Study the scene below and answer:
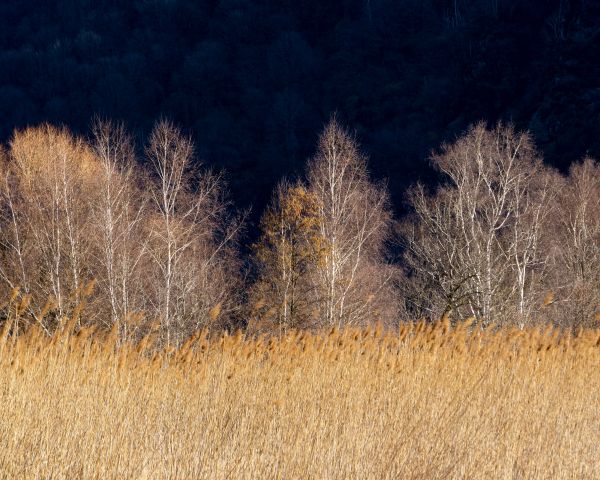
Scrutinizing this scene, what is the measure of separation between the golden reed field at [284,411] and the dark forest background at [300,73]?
63.7 meters

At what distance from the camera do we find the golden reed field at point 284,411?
416cm

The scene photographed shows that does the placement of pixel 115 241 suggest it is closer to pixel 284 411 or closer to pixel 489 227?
pixel 489 227

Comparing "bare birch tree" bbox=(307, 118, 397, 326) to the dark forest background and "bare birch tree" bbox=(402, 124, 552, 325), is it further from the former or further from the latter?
the dark forest background

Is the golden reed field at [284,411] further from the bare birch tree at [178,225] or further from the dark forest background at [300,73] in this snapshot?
the dark forest background at [300,73]

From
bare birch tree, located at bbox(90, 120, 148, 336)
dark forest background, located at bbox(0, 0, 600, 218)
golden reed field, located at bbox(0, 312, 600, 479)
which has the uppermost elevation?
dark forest background, located at bbox(0, 0, 600, 218)

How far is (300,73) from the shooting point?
381 ft

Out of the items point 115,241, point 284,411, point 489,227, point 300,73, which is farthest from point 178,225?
point 300,73

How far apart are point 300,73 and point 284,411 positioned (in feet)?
375

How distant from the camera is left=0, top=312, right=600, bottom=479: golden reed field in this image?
164 inches

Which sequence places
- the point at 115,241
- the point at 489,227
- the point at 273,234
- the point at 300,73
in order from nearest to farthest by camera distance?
the point at 115,241 < the point at 489,227 < the point at 273,234 < the point at 300,73

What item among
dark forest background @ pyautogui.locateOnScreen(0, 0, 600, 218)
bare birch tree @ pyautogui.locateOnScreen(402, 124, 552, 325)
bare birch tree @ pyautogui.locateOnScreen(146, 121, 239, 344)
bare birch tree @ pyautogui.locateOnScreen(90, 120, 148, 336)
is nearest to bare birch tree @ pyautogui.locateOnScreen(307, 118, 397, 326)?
bare birch tree @ pyautogui.locateOnScreen(402, 124, 552, 325)

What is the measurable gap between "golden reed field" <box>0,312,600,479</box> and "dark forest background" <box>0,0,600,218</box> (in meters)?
63.7

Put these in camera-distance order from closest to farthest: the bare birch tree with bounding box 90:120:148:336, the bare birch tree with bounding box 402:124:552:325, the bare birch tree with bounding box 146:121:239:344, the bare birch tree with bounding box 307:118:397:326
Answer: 1. the bare birch tree with bounding box 90:120:148:336
2. the bare birch tree with bounding box 146:121:239:344
3. the bare birch tree with bounding box 402:124:552:325
4. the bare birch tree with bounding box 307:118:397:326

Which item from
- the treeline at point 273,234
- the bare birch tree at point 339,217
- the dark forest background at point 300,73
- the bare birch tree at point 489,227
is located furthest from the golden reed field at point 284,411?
the dark forest background at point 300,73
